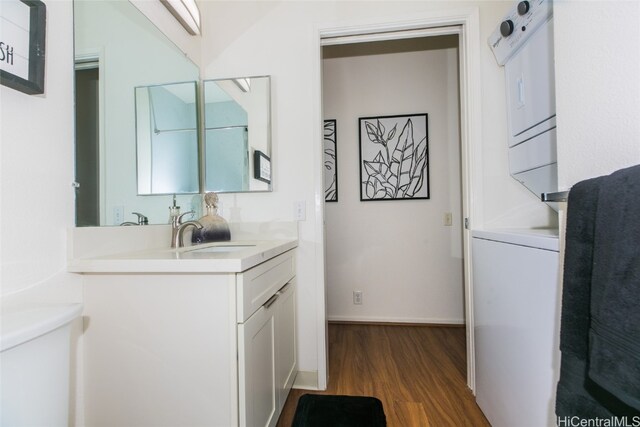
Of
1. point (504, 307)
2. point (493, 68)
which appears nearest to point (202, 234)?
point (504, 307)

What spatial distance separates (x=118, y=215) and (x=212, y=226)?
0.50 metres

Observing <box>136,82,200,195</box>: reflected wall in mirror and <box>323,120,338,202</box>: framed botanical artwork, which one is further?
<box>323,120,338,202</box>: framed botanical artwork

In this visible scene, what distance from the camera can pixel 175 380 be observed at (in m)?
0.91

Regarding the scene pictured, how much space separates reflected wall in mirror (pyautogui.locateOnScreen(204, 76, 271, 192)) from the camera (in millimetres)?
1725

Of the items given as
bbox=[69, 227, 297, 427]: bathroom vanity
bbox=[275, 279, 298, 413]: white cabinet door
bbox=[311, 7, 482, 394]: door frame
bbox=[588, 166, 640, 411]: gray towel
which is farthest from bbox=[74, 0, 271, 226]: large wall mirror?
bbox=[588, 166, 640, 411]: gray towel

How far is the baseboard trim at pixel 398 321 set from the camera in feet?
8.21

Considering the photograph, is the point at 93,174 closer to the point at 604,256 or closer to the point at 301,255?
the point at 301,255

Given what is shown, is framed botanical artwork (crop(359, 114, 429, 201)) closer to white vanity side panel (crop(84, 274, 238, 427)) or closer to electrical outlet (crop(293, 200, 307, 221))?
electrical outlet (crop(293, 200, 307, 221))

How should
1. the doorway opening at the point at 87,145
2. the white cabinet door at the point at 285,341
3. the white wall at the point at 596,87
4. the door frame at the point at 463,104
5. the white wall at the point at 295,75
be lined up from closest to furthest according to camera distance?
the white wall at the point at 596,87, the doorway opening at the point at 87,145, the white cabinet door at the point at 285,341, the door frame at the point at 463,104, the white wall at the point at 295,75

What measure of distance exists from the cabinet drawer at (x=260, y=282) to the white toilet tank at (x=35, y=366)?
1.40 ft

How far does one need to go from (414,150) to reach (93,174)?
2.31m

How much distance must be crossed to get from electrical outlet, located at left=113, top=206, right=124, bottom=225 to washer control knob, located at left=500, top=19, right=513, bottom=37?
1939mm

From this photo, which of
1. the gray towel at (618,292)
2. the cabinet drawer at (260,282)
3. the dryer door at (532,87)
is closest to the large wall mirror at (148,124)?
the cabinet drawer at (260,282)

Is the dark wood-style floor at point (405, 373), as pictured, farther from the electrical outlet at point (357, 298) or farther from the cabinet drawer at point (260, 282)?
the cabinet drawer at point (260, 282)
